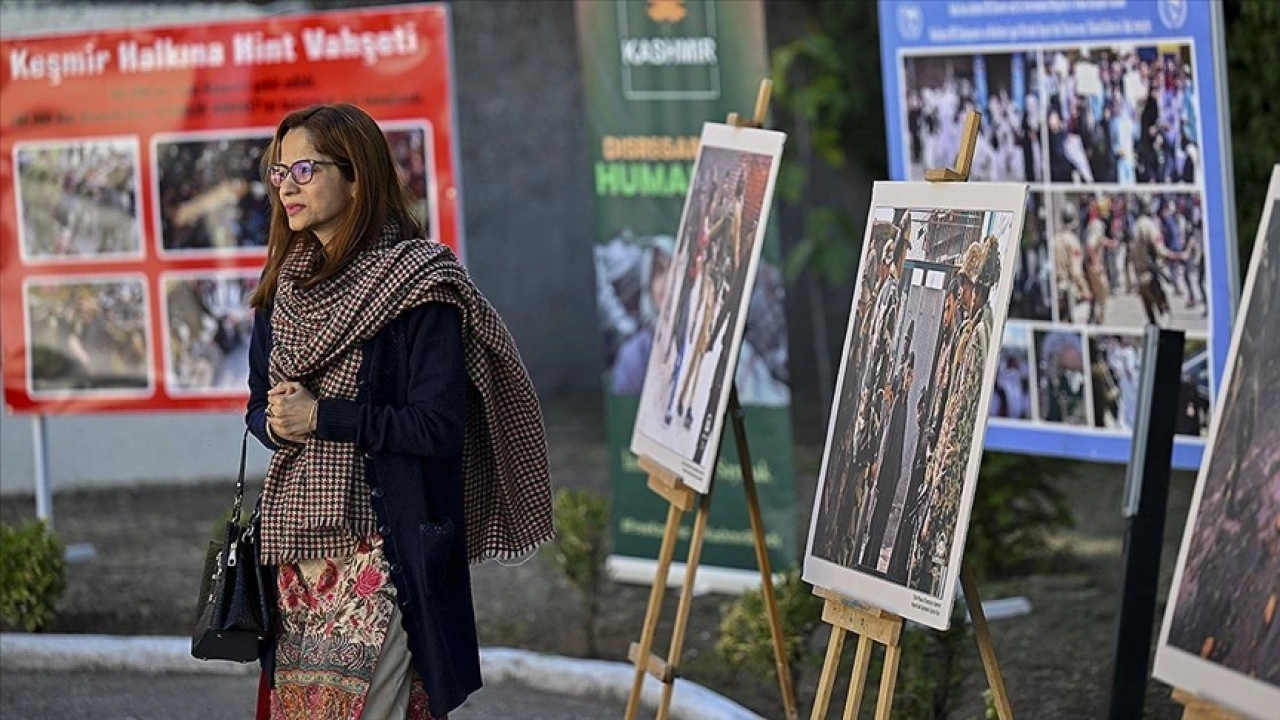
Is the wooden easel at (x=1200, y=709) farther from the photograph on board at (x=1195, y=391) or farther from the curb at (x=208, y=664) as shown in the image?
the curb at (x=208, y=664)

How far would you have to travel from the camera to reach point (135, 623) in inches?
333

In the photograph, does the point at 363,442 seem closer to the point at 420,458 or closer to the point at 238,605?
the point at 420,458

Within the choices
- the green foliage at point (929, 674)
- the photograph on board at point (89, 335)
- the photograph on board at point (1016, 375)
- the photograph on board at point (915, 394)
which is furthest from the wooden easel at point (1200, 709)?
the photograph on board at point (89, 335)

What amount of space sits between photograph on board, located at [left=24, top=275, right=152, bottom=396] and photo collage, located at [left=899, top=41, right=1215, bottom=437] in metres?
3.69

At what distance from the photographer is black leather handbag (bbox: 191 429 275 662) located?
455 centimetres

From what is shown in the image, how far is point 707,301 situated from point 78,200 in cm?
403

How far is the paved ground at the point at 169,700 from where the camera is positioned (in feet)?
23.3

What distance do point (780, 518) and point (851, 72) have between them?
158 inches

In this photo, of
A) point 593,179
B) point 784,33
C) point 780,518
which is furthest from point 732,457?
point 784,33

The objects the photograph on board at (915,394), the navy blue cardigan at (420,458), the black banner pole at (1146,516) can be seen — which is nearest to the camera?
the photograph on board at (915,394)

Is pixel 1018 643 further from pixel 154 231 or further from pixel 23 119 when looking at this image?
pixel 23 119

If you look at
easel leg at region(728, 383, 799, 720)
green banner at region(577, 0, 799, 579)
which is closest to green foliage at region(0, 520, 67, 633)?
green banner at region(577, 0, 799, 579)

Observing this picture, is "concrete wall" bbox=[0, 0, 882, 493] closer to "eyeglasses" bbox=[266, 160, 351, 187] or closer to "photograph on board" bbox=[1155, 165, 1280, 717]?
"eyeglasses" bbox=[266, 160, 351, 187]

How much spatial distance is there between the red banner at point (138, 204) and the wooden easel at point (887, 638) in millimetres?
4672
